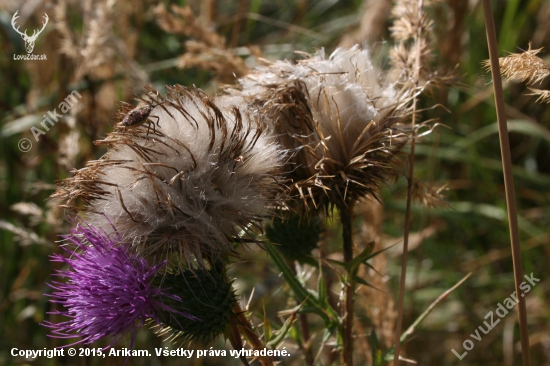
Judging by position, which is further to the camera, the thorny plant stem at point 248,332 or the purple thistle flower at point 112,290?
the thorny plant stem at point 248,332

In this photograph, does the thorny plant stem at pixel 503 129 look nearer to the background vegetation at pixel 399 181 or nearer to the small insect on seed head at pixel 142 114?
the small insect on seed head at pixel 142 114

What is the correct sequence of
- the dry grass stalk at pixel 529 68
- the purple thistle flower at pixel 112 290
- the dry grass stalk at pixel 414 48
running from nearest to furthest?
the dry grass stalk at pixel 529 68
the purple thistle flower at pixel 112 290
the dry grass stalk at pixel 414 48

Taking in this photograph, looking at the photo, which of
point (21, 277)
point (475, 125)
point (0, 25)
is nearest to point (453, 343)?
point (475, 125)

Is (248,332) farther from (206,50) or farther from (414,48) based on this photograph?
→ (206,50)

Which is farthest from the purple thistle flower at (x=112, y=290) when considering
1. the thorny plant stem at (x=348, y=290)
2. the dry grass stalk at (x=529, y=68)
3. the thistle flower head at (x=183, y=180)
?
the dry grass stalk at (x=529, y=68)

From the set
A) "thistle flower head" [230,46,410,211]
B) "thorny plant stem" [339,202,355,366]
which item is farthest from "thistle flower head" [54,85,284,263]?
"thorny plant stem" [339,202,355,366]

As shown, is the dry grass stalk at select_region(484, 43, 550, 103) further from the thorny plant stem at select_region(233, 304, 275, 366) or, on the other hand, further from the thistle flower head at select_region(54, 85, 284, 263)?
the thorny plant stem at select_region(233, 304, 275, 366)

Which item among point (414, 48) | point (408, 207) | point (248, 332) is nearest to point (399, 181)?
point (414, 48)
